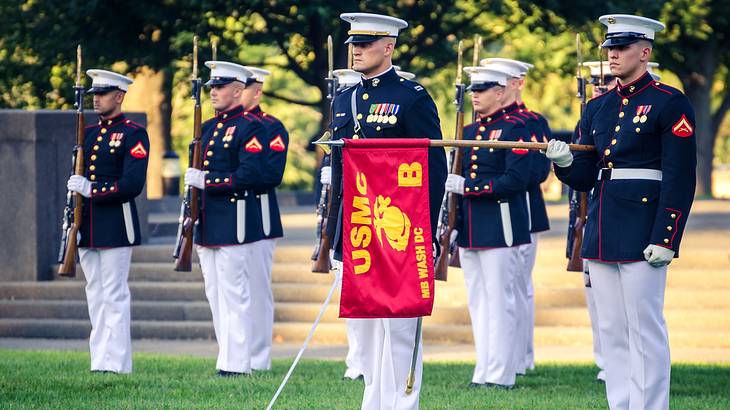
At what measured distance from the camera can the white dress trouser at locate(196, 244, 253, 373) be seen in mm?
11852

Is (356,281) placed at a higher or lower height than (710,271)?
higher

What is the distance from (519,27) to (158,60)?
714 centimetres

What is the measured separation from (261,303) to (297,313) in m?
2.90

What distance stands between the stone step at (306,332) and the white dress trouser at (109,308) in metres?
3.39

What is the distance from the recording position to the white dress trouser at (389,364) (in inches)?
324

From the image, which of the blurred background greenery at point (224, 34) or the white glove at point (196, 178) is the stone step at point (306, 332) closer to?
the white glove at point (196, 178)

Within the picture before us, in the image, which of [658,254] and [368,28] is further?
[368,28]

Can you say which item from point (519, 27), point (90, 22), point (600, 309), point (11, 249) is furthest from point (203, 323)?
point (519, 27)

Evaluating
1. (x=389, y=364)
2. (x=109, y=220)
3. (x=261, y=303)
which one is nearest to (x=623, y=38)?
(x=389, y=364)

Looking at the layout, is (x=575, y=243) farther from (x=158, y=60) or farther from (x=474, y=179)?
(x=158, y=60)

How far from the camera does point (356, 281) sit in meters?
7.90

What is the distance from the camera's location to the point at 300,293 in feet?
52.2

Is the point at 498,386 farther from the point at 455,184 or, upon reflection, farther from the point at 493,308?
the point at 455,184

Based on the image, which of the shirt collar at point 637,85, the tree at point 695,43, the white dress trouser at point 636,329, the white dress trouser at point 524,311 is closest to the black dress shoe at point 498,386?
the white dress trouser at point 524,311
